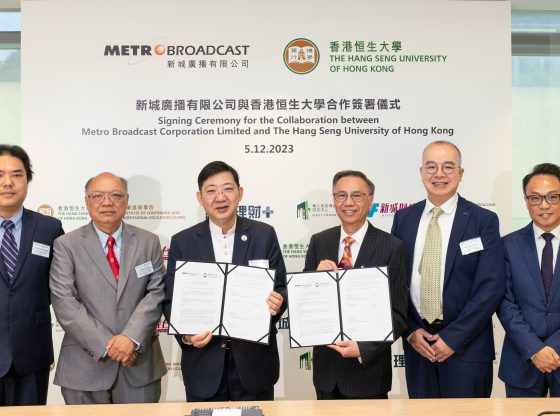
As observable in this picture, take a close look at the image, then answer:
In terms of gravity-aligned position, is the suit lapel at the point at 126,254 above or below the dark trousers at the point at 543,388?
above

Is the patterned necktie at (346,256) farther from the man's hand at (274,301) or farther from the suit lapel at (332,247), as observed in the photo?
the man's hand at (274,301)

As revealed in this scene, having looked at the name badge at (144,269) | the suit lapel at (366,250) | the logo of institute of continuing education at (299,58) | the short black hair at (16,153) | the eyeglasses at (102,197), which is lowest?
the name badge at (144,269)

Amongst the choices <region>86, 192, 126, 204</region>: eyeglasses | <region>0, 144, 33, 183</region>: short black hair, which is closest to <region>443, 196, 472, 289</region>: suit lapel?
<region>86, 192, 126, 204</region>: eyeglasses

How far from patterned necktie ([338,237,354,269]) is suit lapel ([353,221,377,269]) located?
55 millimetres

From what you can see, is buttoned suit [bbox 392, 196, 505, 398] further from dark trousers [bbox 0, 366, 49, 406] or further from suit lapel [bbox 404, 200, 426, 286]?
dark trousers [bbox 0, 366, 49, 406]

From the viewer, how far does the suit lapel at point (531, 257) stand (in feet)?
10.8

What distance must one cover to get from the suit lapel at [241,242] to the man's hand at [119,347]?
74 centimetres

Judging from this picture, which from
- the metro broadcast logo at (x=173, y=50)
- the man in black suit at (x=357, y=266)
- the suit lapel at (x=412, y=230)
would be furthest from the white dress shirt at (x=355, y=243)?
the metro broadcast logo at (x=173, y=50)

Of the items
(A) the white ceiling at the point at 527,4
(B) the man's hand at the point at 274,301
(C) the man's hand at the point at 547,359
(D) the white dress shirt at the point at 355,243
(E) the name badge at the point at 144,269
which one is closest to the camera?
(B) the man's hand at the point at 274,301

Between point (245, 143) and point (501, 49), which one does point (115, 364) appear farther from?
point (501, 49)

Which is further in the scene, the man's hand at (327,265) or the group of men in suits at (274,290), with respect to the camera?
the group of men in suits at (274,290)

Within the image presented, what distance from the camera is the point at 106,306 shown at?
128 inches

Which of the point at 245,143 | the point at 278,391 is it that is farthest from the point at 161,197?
the point at 278,391

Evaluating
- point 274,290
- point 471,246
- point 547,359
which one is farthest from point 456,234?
point 274,290
